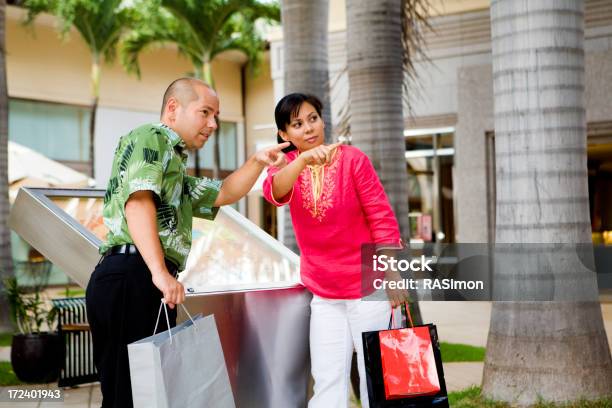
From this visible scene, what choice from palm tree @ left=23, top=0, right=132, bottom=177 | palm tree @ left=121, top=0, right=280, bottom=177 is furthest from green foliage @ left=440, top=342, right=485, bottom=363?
palm tree @ left=23, top=0, right=132, bottom=177

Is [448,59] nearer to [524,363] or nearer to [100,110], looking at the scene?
[524,363]

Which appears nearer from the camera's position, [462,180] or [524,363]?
[524,363]

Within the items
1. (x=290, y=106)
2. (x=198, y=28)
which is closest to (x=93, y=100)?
(x=198, y=28)

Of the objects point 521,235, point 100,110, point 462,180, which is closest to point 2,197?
point 521,235

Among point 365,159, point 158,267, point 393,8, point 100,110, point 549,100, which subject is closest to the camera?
point 158,267

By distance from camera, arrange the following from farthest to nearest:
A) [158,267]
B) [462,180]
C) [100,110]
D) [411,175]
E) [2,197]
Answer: [100,110], [411,175], [462,180], [2,197], [158,267]

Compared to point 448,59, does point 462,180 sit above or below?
below

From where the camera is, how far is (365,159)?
3.63m

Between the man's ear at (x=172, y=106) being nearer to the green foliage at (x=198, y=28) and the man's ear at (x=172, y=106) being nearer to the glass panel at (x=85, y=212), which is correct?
the glass panel at (x=85, y=212)

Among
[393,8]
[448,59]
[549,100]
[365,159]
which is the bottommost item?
[365,159]

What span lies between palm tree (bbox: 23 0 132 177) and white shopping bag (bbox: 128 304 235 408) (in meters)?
21.8

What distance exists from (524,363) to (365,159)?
2295mm

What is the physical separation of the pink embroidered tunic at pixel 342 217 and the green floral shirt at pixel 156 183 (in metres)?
0.54

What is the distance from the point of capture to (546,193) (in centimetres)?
516
